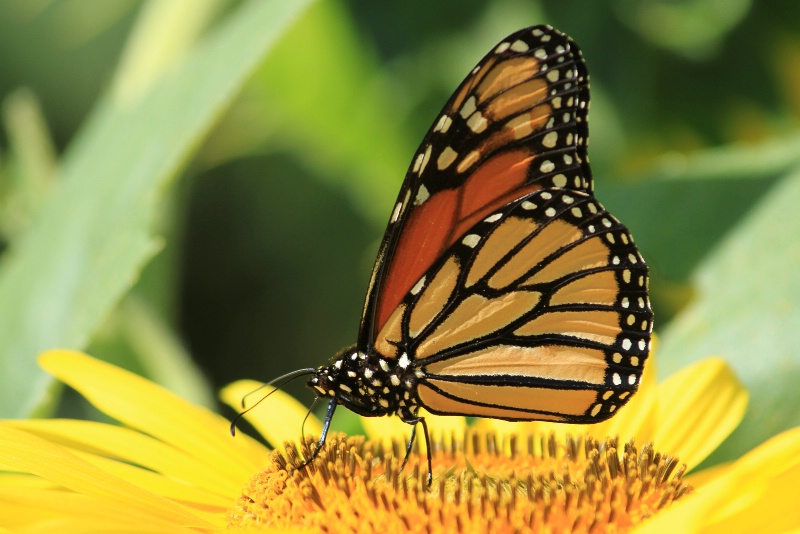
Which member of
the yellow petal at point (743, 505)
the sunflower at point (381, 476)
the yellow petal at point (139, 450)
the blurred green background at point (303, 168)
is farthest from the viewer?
the blurred green background at point (303, 168)

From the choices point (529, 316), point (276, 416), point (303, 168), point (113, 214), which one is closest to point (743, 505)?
point (529, 316)

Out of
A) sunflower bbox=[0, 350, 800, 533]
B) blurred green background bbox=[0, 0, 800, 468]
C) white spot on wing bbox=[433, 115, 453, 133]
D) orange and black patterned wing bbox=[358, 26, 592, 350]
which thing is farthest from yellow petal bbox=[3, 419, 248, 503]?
white spot on wing bbox=[433, 115, 453, 133]

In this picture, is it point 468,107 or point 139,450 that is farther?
point 468,107

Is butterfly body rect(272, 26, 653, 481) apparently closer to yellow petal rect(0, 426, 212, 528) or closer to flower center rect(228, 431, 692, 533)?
flower center rect(228, 431, 692, 533)

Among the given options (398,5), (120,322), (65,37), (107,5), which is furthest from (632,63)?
(65,37)


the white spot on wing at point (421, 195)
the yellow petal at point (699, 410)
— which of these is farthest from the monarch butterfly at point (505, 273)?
the yellow petal at point (699, 410)

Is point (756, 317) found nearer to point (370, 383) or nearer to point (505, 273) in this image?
point (505, 273)

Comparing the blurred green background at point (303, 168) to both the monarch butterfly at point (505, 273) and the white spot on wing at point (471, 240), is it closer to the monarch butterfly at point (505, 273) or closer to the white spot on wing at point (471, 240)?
the monarch butterfly at point (505, 273)
